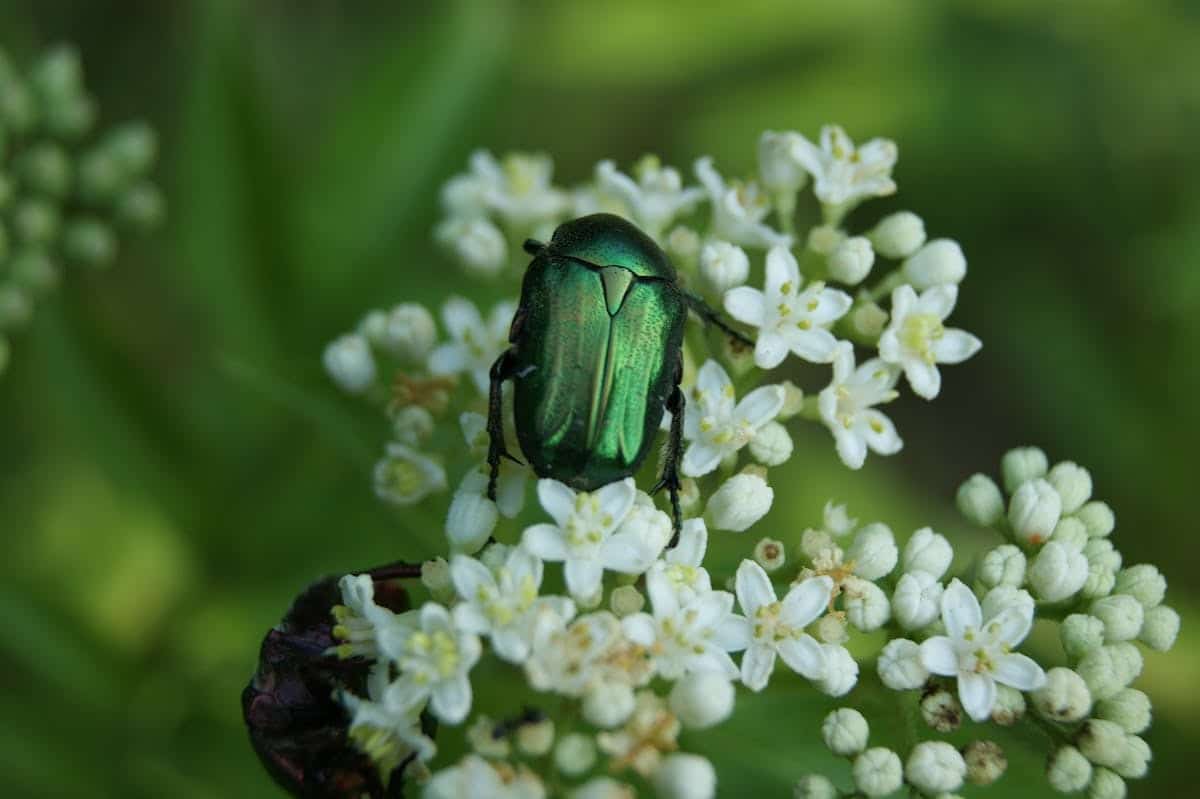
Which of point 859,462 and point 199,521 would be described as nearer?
point 859,462

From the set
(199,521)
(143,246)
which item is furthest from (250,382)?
(143,246)

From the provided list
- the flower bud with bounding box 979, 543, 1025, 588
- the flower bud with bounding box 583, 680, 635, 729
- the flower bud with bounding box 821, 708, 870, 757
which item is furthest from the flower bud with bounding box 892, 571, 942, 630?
the flower bud with bounding box 583, 680, 635, 729

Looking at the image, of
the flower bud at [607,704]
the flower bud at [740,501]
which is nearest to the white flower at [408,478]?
the flower bud at [740,501]

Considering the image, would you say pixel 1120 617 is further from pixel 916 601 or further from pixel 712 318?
pixel 712 318

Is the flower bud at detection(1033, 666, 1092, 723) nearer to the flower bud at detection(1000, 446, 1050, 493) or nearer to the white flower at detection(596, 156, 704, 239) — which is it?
the flower bud at detection(1000, 446, 1050, 493)

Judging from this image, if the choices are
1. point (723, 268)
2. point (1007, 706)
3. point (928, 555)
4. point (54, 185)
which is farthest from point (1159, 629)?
point (54, 185)

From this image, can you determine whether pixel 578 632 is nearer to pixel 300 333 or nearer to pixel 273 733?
pixel 273 733
